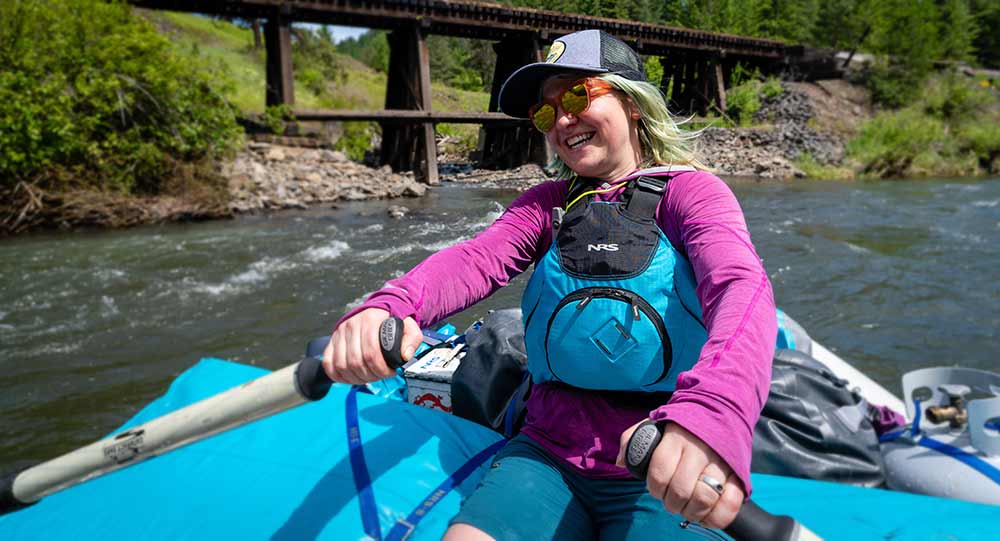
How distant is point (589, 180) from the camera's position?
1502 millimetres

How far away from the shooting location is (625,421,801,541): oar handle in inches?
28.3

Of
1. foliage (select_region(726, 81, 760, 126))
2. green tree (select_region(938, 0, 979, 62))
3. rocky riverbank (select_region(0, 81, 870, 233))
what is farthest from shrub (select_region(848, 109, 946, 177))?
foliage (select_region(726, 81, 760, 126))

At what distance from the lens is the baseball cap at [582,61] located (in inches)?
53.5

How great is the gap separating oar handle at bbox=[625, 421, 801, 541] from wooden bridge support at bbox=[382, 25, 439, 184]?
9.61 metres

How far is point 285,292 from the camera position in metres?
5.68

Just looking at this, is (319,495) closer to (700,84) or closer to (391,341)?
(391,341)

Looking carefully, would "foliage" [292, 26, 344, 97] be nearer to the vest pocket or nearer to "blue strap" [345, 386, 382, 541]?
"blue strap" [345, 386, 382, 541]

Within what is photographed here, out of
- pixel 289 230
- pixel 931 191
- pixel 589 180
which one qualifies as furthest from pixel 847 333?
pixel 931 191

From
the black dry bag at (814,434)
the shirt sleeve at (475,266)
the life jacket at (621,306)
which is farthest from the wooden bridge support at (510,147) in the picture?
the life jacket at (621,306)

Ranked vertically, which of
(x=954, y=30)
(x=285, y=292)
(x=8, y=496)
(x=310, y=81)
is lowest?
(x=285, y=292)

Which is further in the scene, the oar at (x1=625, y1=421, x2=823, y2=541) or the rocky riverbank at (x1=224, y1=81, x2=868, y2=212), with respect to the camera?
the rocky riverbank at (x1=224, y1=81, x2=868, y2=212)

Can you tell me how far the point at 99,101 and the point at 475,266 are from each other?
1041cm

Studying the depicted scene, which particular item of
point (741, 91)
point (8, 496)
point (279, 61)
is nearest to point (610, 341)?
point (8, 496)

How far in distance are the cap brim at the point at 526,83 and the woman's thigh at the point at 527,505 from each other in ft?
2.98
